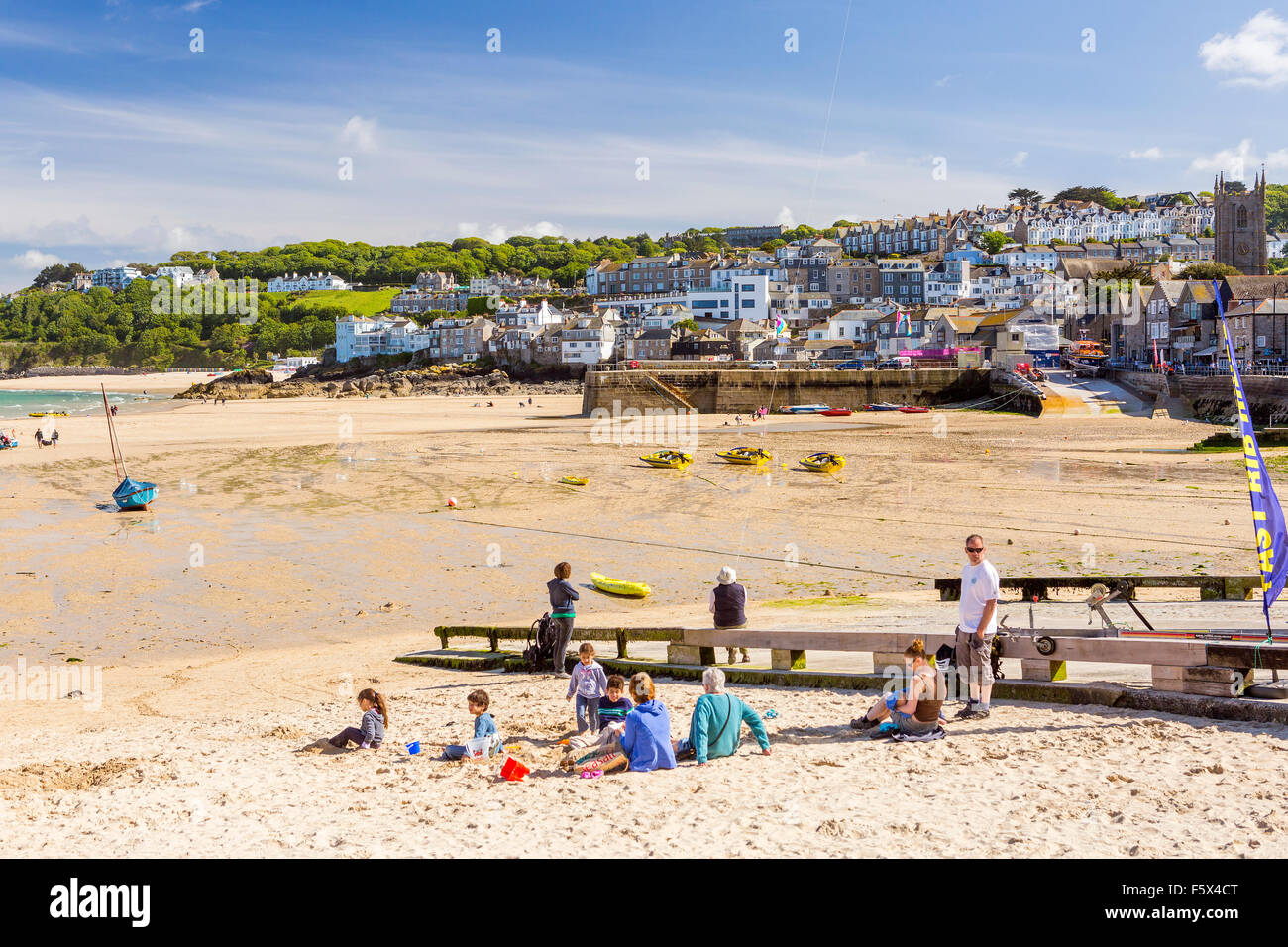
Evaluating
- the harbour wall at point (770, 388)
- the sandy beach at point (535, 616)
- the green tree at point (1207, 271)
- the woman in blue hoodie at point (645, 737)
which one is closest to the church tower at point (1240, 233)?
the green tree at point (1207, 271)

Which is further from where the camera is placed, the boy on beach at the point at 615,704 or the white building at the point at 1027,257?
the white building at the point at 1027,257

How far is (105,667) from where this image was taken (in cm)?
1405

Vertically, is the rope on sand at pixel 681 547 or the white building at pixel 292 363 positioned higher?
the white building at pixel 292 363

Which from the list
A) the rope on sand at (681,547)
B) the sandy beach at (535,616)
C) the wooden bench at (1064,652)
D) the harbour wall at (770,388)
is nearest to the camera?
the sandy beach at (535,616)

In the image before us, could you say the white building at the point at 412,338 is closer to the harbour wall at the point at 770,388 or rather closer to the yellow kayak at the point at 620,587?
the harbour wall at the point at 770,388

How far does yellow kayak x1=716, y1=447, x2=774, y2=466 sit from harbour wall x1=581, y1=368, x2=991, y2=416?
90.9ft

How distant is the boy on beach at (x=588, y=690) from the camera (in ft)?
29.7

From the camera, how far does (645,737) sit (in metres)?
8.01

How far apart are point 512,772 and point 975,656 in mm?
4159

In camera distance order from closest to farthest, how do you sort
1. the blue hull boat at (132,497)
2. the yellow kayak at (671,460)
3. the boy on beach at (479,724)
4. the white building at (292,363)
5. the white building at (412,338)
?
the boy on beach at (479,724) → the blue hull boat at (132,497) → the yellow kayak at (671,460) → the white building at (412,338) → the white building at (292,363)

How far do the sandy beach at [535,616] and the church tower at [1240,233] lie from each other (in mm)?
82083

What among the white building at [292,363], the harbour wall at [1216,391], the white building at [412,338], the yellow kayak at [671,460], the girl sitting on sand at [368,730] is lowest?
the girl sitting on sand at [368,730]

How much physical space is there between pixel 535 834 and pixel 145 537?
2039cm

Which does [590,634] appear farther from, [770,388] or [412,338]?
[412,338]
